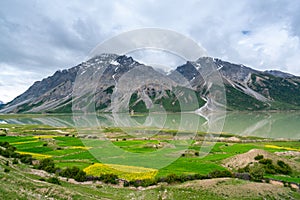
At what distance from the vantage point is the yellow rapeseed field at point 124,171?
2952 centimetres

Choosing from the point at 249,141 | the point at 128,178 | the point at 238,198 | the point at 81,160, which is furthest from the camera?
the point at 249,141

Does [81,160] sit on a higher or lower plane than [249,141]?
lower

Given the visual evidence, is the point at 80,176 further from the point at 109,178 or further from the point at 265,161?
the point at 265,161

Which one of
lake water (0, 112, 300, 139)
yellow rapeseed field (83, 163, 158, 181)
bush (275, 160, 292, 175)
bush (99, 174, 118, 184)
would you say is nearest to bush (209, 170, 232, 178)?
yellow rapeseed field (83, 163, 158, 181)

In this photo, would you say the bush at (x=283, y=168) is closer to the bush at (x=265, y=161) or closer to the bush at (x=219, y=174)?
the bush at (x=265, y=161)

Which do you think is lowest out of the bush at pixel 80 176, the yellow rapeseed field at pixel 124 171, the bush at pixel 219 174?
the bush at pixel 80 176

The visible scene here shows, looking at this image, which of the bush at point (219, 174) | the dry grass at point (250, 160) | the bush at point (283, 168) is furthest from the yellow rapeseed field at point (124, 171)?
the bush at point (283, 168)

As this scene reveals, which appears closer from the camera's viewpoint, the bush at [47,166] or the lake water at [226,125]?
the bush at [47,166]

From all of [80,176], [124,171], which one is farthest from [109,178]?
[80,176]

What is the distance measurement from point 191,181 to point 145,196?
5751 millimetres

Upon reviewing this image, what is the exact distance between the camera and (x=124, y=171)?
105 ft

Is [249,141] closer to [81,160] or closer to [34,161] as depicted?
[81,160]

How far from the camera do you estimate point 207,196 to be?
22672 mm

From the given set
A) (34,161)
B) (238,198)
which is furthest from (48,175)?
(238,198)
